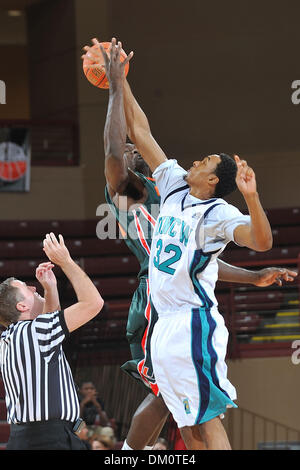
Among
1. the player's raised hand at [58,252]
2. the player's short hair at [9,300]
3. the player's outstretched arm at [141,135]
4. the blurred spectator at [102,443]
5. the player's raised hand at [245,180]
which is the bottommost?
the blurred spectator at [102,443]

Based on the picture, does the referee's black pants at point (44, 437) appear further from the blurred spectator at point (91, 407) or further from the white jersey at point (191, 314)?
the blurred spectator at point (91, 407)

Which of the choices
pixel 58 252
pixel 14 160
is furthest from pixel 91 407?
pixel 14 160

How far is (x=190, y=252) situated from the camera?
3684 millimetres

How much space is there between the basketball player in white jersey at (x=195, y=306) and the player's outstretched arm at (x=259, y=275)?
333 mm

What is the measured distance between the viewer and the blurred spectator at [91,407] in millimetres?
7887

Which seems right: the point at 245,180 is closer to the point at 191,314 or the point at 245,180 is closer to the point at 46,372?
the point at 191,314

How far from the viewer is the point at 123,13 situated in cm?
1343

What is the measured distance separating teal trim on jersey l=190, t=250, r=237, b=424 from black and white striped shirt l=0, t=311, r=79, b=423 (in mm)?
587

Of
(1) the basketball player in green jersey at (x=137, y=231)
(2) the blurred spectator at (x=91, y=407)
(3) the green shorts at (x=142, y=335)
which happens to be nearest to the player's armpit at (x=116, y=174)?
(1) the basketball player in green jersey at (x=137, y=231)

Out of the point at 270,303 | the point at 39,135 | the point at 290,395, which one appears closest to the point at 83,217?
the point at 39,135

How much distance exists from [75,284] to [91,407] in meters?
4.63

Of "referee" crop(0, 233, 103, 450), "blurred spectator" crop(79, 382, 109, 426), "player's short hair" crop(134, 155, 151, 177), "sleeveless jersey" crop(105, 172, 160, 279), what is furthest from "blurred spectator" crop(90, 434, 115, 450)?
"referee" crop(0, 233, 103, 450)

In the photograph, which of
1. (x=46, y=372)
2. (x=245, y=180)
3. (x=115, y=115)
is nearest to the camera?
(x=245, y=180)

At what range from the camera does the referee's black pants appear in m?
3.61
